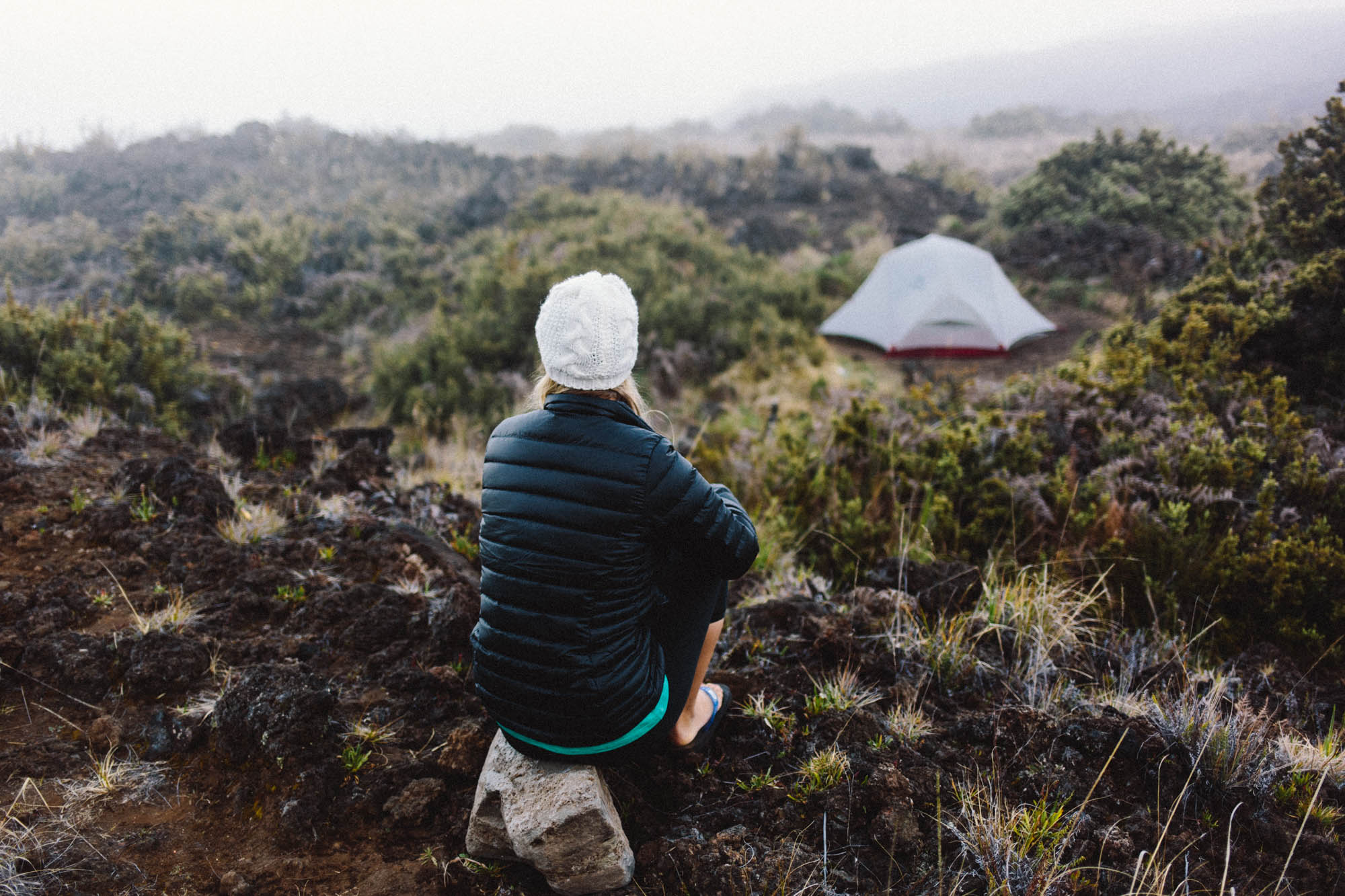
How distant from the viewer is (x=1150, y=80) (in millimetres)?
23016

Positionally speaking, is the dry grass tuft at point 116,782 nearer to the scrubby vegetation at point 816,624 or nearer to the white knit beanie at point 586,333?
the scrubby vegetation at point 816,624

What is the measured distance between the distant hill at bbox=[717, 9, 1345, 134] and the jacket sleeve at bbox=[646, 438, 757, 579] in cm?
765

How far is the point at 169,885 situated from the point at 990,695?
99.1 inches

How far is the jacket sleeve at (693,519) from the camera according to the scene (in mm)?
1614

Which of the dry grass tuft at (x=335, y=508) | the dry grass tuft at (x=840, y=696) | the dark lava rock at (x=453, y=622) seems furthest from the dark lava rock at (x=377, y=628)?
the dry grass tuft at (x=840, y=696)

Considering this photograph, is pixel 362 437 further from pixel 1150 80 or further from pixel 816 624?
pixel 1150 80

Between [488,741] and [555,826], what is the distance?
54cm

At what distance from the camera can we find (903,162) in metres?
21.3

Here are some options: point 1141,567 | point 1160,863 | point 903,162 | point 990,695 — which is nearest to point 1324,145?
point 1141,567

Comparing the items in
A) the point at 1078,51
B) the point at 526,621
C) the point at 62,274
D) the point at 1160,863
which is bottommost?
the point at 1160,863

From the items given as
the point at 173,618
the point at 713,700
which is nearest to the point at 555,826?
the point at 713,700

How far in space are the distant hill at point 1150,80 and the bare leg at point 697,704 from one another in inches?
303

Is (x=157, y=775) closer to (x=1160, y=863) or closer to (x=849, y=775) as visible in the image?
(x=849, y=775)

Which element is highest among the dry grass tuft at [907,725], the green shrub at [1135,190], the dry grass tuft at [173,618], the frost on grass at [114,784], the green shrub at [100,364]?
the green shrub at [1135,190]
